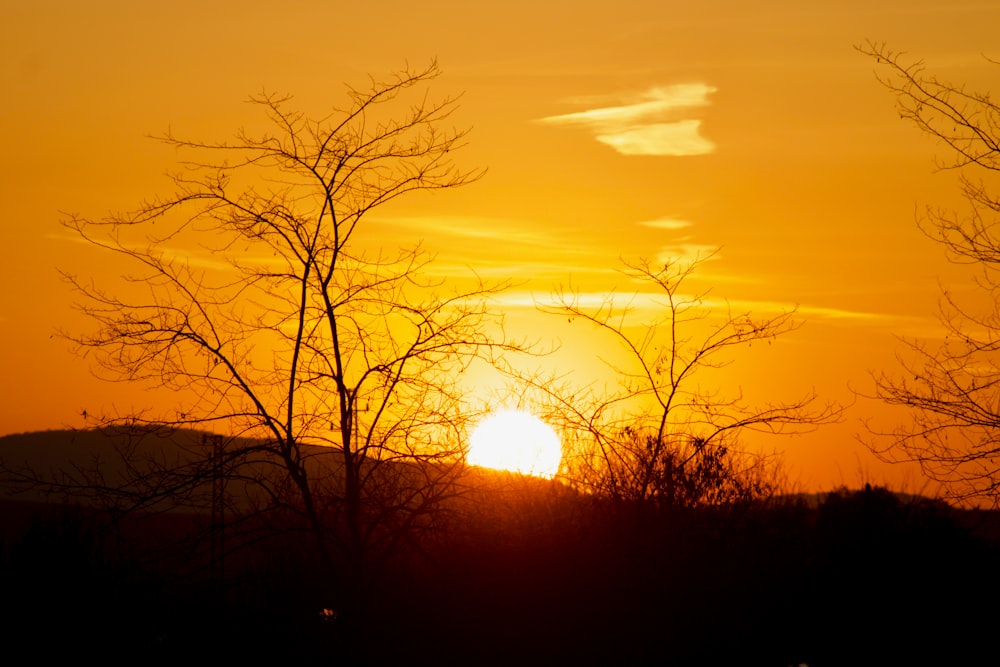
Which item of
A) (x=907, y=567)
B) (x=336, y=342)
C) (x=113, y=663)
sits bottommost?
(x=113, y=663)

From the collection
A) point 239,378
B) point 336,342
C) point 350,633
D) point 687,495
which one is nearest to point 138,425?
point 239,378

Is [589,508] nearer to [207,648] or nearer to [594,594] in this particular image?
[594,594]

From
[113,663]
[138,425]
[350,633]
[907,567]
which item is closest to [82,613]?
[113,663]

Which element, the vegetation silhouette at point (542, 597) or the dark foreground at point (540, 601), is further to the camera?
the vegetation silhouette at point (542, 597)

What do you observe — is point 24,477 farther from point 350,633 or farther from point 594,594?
point 594,594

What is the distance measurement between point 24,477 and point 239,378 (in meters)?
2.40

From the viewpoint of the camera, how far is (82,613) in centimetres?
1734

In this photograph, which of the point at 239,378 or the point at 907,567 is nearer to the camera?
the point at 239,378

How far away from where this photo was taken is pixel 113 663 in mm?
15648

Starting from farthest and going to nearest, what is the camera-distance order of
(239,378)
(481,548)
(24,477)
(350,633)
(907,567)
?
(907,567) < (481,548) < (350,633) < (239,378) < (24,477)

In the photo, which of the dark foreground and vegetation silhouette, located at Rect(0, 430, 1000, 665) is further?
vegetation silhouette, located at Rect(0, 430, 1000, 665)

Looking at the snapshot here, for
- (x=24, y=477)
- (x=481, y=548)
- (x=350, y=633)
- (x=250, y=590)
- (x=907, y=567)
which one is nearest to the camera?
(x=24, y=477)

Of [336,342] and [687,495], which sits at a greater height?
[336,342]

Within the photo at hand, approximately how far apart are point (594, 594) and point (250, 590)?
477cm
